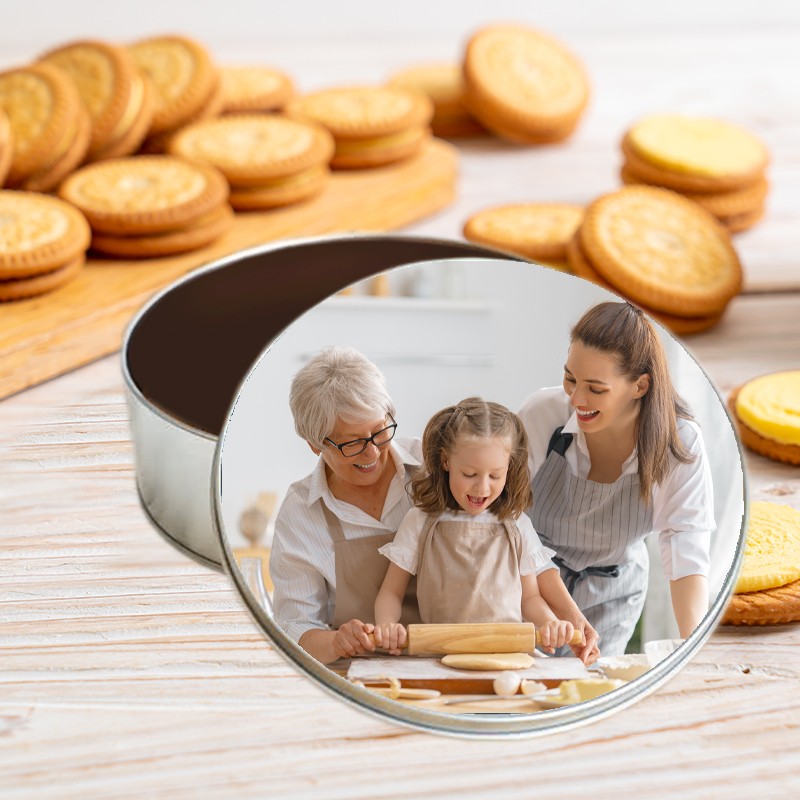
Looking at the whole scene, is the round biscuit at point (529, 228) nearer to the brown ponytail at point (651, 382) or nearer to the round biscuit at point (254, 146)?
the round biscuit at point (254, 146)

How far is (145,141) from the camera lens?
1160 millimetres

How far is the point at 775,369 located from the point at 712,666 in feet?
1.26

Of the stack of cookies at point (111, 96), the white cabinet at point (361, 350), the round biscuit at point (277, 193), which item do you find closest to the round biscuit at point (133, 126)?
the stack of cookies at point (111, 96)

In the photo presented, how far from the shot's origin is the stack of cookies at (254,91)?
1.23 m

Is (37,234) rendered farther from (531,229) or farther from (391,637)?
(391,637)

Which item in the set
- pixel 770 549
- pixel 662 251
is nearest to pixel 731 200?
pixel 662 251

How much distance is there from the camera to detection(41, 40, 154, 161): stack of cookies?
1.07m

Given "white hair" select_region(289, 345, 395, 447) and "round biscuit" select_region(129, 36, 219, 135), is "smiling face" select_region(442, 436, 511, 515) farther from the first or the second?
"round biscuit" select_region(129, 36, 219, 135)

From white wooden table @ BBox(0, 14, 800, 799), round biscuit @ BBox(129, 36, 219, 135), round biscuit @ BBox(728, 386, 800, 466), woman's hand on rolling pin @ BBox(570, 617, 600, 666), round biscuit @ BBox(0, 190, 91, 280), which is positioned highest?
round biscuit @ BBox(129, 36, 219, 135)

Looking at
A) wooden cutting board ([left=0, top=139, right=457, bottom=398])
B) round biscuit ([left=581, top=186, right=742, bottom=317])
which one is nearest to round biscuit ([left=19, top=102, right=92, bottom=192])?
wooden cutting board ([left=0, top=139, right=457, bottom=398])

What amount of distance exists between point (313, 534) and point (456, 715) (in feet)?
0.36

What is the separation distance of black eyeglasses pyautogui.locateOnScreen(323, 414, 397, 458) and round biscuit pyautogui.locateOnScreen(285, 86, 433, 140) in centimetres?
69

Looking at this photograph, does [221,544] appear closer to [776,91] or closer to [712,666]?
[712,666]

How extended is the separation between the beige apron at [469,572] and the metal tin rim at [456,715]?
46 millimetres
